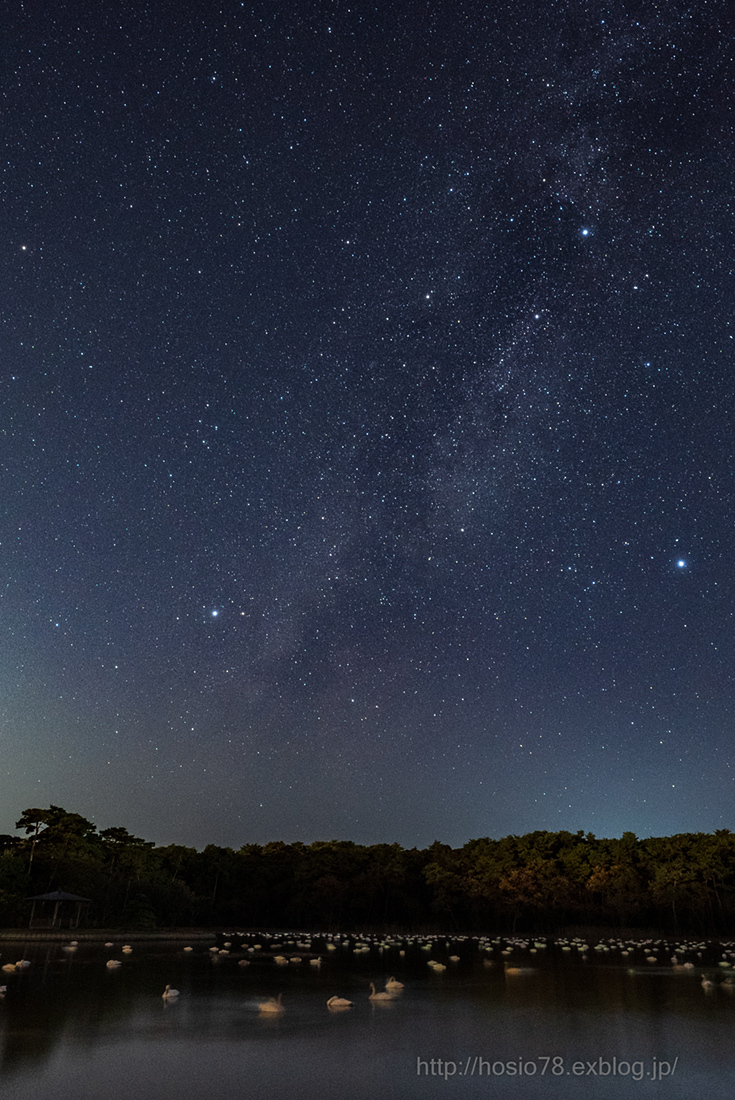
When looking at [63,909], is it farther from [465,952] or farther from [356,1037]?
[356,1037]

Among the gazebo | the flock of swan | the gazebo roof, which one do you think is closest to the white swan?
the flock of swan

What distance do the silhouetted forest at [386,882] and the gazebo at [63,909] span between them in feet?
3.19

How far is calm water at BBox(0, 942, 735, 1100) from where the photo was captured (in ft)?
32.1

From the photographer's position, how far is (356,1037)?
12539 mm

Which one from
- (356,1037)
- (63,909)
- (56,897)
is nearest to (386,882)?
(63,909)

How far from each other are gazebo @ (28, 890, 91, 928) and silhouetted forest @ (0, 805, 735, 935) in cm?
97

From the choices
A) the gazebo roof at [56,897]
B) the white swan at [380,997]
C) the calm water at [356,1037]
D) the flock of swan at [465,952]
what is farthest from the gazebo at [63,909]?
the white swan at [380,997]

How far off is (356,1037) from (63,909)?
31.9 m

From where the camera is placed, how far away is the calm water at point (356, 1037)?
32.1ft

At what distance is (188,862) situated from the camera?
50281 mm

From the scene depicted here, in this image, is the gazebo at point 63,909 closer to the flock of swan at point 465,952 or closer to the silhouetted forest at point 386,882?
the silhouetted forest at point 386,882

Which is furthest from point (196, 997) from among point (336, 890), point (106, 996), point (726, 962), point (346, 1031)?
point (336, 890)

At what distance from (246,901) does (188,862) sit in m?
4.96

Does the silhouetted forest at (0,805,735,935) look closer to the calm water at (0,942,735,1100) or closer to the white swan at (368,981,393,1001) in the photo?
the calm water at (0,942,735,1100)
